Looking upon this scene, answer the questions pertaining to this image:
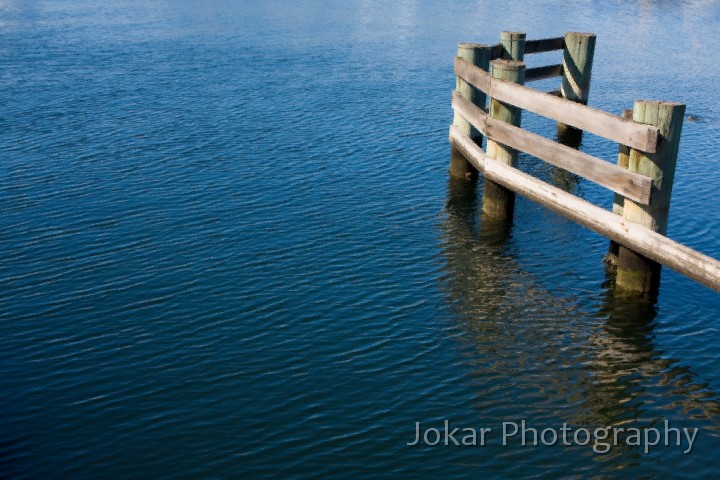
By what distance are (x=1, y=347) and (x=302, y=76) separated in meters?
20.6

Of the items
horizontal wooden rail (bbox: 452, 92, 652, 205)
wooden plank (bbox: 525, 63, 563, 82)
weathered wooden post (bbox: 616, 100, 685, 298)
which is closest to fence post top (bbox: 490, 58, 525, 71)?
horizontal wooden rail (bbox: 452, 92, 652, 205)

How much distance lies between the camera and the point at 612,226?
13.3m

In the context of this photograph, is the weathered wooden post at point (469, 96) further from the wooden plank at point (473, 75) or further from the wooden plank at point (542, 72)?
the wooden plank at point (542, 72)

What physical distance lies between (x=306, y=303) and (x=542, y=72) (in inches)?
447

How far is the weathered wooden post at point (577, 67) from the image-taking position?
21.8 m

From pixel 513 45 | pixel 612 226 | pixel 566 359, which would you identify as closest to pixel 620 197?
pixel 612 226

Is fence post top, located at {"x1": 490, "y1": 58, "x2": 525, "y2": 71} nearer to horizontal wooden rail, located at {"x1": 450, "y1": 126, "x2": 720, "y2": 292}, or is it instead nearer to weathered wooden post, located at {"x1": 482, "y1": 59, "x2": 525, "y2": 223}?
weathered wooden post, located at {"x1": 482, "y1": 59, "x2": 525, "y2": 223}

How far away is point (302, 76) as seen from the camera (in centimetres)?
3097

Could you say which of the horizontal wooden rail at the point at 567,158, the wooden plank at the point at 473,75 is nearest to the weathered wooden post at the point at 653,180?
the horizontal wooden rail at the point at 567,158

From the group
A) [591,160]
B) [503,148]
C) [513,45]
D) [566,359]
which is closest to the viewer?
[566,359]

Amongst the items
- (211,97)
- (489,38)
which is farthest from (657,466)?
(489,38)

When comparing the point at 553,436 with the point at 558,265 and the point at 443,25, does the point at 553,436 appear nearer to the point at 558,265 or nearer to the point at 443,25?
the point at 558,265

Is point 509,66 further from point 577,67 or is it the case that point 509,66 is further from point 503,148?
point 577,67

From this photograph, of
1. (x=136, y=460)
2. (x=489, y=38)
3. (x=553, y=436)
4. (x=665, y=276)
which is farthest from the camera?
(x=489, y=38)
